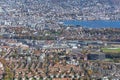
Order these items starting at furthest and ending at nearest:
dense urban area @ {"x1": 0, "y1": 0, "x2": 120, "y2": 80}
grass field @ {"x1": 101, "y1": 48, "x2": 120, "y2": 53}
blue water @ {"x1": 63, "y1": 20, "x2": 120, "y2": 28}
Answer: blue water @ {"x1": 63, "y1": 20, "x2": 120, "y2": 28}, grass field @ {"x1": 101, "y1": 48, "x2": 120, "y2": 53}, dense urban area @ {"x1": 0, "y1": 0, "x2": 120, "y2": 80}

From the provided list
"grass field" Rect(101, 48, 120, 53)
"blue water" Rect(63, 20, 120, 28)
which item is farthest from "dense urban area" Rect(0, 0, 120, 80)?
"blue water" Rect(63, 20, 120, 28)

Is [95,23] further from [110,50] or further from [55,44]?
[110,50]

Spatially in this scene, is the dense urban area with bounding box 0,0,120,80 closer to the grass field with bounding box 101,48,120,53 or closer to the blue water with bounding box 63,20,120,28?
the grass field with bounding box 101,48,120,53

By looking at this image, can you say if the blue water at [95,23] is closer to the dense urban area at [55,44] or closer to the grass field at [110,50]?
the dense urban area at [55,44]

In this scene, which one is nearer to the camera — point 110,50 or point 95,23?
point 110,50

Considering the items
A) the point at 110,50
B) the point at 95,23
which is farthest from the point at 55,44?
the point at 95,23

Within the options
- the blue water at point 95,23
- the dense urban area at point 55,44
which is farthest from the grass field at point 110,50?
the blue water at point 95,23

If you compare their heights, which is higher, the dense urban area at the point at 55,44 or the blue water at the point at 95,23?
the dense urban area at the point at 55,44

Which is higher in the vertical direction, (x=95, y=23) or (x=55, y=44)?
(x=55, y=44)
